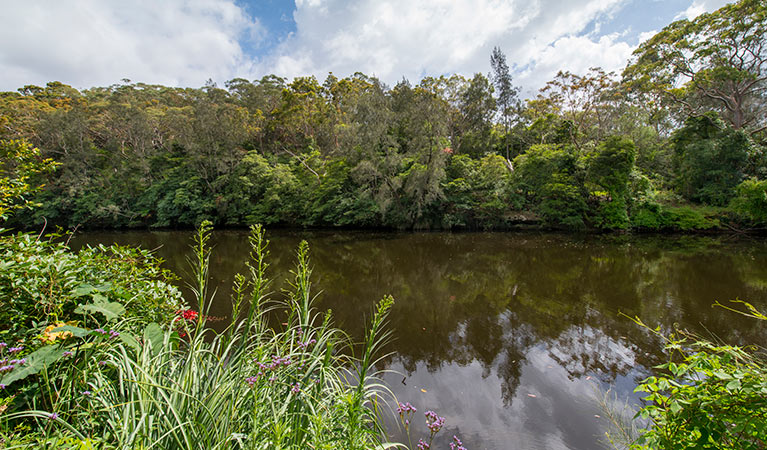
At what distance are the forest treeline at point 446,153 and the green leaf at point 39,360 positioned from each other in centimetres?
1397

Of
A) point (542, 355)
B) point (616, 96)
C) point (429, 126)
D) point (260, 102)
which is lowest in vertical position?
point (542, 355)

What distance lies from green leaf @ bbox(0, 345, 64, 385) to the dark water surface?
7.47 feet

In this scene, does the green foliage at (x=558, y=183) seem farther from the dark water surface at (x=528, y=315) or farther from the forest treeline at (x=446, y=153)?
the dark water surface at (x=528, y=315)

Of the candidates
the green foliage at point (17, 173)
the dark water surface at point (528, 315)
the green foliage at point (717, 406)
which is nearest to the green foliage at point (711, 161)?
the dark water surface at point (528, 315)

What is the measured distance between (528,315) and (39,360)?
549cm

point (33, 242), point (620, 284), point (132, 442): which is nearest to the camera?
point (132, 442)

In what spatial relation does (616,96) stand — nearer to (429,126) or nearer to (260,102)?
(429,126)

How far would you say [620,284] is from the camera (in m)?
6.55

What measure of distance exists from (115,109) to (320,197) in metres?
17.5

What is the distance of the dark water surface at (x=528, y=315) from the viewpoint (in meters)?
2.94

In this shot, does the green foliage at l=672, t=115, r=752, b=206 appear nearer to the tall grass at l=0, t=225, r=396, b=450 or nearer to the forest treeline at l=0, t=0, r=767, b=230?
the forest treeline at l=0, t=0, r=767, b=230

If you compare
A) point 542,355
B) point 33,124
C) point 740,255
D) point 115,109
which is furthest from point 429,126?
point 33,124

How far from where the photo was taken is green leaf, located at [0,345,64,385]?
1164 millimetres

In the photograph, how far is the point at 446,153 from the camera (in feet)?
50.7
